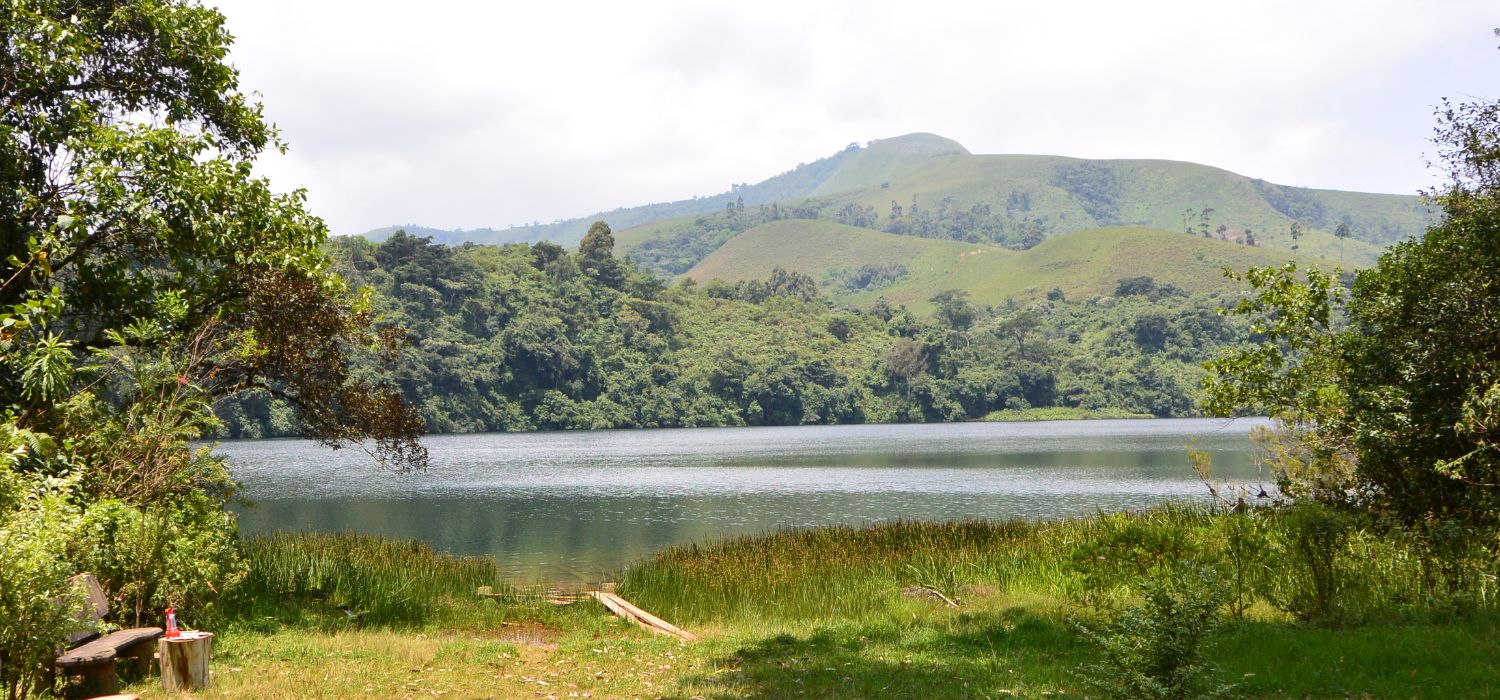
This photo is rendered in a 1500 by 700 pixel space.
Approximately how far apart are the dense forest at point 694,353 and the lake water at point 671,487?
20.5 metres

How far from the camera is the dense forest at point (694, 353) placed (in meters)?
100

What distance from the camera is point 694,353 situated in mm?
121125

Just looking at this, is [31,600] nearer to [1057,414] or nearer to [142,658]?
[142,658]

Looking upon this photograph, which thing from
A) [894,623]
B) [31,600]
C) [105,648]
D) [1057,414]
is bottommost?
[1057,414]

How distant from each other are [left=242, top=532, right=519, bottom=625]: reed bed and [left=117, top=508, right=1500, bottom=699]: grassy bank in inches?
1.9

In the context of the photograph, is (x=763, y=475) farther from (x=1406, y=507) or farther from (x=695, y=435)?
(x=695, y=435)

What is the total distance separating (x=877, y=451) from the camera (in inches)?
2719

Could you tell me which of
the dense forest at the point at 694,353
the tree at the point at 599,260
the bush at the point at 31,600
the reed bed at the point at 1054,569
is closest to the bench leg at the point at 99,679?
the bush at the point at 31,600

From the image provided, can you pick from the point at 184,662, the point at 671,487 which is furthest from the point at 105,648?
the point at 671,487

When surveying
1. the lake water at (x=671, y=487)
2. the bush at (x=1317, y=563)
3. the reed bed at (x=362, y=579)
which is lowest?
the lake water at (x=671, y=487)

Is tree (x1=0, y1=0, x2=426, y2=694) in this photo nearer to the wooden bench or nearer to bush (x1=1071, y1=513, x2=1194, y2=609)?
the wooden bench

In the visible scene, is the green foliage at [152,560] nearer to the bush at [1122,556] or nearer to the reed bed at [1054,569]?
the reed bed at [1054,569]

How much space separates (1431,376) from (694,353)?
11051 cm

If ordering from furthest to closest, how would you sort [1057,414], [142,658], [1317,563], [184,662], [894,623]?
1. [1057,414]
2. [894,623]
3. [1317,563]
4. [142,658]
5. [184,662]
